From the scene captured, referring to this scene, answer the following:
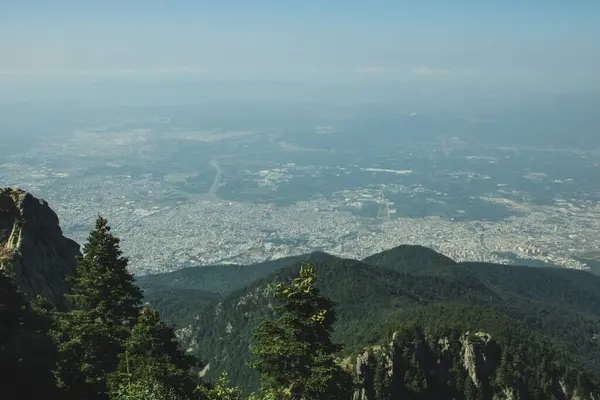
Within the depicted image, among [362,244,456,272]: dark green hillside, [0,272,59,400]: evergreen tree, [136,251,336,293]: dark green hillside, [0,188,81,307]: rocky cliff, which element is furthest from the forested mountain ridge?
[136,251,336,293]: dark green hillside

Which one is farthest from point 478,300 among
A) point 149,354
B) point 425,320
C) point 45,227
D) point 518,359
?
point 149,354

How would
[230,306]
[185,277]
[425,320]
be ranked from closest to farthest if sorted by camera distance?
[425,320]
[230,306]
[185,277]

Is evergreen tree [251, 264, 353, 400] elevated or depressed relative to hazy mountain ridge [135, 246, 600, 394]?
elevated

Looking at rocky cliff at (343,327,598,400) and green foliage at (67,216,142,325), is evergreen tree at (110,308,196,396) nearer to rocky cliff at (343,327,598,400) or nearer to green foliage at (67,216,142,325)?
green foliage at (67,216,142,325)

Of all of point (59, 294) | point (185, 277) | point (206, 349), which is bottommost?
point (185, 277)

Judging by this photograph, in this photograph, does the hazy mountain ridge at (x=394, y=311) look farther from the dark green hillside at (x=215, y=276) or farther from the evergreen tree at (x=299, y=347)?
the dark green hillside at (x=215, y=276)

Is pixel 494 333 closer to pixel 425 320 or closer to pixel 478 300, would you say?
pixel 425 320
